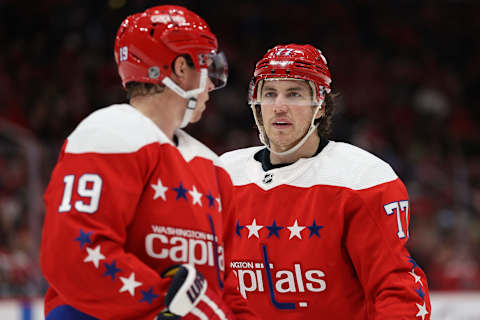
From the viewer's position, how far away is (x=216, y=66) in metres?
1.87

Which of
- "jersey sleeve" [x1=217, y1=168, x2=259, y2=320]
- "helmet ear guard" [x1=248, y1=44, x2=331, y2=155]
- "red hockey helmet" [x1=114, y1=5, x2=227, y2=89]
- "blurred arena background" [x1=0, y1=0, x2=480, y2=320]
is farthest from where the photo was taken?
"blurred arena background" [x1=0, y1=0, x2=480, y2=320]

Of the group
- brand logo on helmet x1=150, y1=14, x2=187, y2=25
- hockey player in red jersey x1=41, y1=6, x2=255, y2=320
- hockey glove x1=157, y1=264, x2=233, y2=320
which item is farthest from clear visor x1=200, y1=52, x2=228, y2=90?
hockey glove x1=157, y1=264, x2=233, y2=320

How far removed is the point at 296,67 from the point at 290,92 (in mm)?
95

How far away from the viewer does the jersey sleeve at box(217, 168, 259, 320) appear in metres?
1.91

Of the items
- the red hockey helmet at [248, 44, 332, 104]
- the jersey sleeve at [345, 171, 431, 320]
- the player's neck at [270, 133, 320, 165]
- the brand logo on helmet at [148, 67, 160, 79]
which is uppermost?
the red hockey helmet at [248, 44, 332, 104]

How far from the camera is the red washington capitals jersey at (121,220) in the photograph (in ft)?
4.96

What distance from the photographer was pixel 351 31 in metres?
9.84

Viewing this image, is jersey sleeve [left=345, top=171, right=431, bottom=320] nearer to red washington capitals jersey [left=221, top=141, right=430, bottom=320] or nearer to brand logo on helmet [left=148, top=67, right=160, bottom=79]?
red washington capitals jersey [left=221, top=141, right=430, bottom=320]

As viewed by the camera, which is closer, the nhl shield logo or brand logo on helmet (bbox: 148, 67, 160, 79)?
brand logo on helmet (bbox: 148, 67, 160, 79)

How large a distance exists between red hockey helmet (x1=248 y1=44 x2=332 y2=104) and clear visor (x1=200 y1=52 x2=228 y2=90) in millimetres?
617

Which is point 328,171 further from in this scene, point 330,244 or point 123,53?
point 123,53

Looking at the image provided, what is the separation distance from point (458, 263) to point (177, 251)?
16.2 feet

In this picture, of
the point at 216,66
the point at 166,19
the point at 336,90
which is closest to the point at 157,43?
the point at 166,19

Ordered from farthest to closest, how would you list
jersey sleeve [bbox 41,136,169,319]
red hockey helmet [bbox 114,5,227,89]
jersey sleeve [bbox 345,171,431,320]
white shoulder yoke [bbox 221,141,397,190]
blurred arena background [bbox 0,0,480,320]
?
blurred arena background [bbox 0,0,480,320]
white shoulder yoke [bbox 221,141,397,190]
jersey sleeve [bbox 345,171,431,320]
red hockey helmet [bbox 114,5,227,89]
jersey sleeve [bbox 41,136,169,319]
